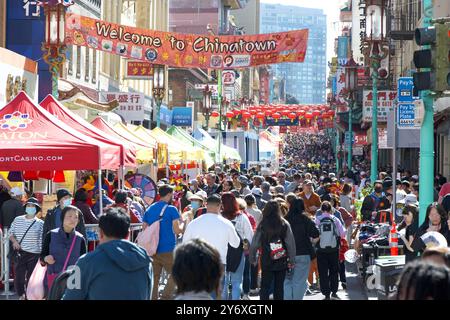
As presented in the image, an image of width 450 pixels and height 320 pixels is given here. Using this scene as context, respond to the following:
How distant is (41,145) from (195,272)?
29.1ft

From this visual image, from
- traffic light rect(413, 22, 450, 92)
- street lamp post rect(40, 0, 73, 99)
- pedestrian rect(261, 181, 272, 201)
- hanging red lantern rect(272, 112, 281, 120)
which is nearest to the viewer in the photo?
traffic light rect(413, 22, 450, 92)

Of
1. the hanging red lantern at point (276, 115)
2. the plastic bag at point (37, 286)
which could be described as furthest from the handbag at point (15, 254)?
the hanging red lantern at point (276, 115)

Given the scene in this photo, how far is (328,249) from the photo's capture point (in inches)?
597

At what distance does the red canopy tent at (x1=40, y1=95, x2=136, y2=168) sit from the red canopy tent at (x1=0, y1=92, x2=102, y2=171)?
2.39 ft

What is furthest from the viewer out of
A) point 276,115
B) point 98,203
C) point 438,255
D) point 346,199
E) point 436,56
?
point 276,115

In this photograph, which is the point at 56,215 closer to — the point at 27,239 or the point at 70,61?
the point at 27,239

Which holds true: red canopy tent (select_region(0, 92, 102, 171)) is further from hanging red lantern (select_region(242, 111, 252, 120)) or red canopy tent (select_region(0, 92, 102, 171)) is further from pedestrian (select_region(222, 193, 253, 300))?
hanging red lantern (select_region(242, 111, 252, 120))

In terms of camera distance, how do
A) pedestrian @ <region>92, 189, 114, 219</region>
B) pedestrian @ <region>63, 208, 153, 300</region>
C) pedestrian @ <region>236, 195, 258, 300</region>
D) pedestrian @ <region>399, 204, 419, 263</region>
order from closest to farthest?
pedestrian @ <region>63, 208, 153, 300</region> → pedestrian @ <region>399, 204, 419, 263</region> → pedestrian @ <region>236, 195, 258, 300</region> → pedestrian @ <region>92, 189, 114, 219</region>

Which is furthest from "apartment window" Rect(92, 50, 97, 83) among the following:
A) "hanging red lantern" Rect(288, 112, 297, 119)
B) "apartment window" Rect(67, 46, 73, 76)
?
"hanging red lantern" Rect(288, 112, 297, 119)

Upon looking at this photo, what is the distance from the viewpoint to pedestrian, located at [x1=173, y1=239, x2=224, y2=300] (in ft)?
19.0

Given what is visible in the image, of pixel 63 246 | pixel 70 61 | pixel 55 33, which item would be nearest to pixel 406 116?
pixel 55 33

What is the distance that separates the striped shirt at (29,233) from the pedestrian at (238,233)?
2.58 m
